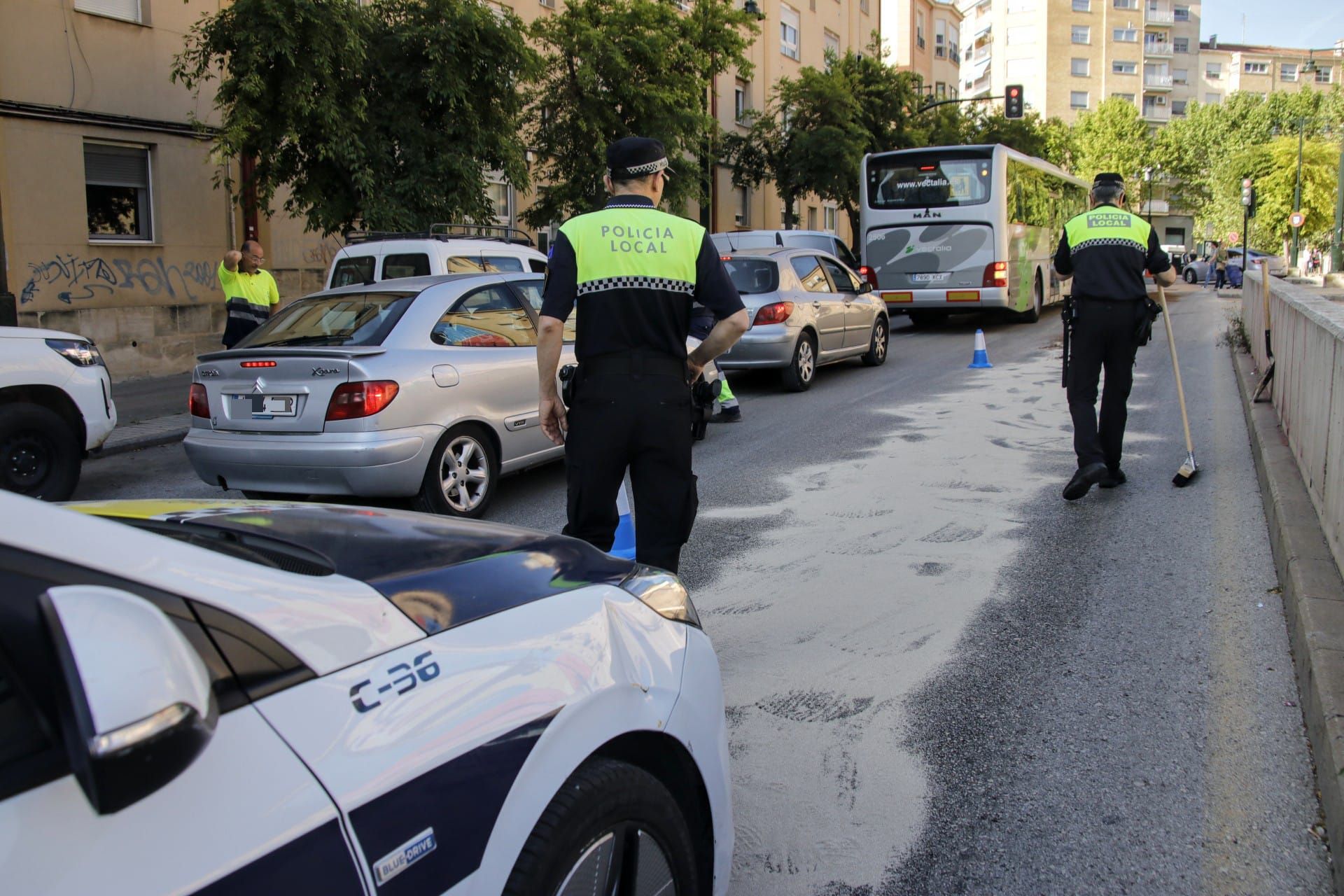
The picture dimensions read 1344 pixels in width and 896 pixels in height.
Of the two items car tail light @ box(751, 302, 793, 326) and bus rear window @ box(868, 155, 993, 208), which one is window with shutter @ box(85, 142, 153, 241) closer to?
car tail light @ box(751, 302, 793, 326)

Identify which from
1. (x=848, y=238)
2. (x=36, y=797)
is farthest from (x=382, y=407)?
(x=848, y=238)

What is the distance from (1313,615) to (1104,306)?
313 centimetres

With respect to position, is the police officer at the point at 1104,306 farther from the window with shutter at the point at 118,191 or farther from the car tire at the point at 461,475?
the window with shutter at the point at 118,191

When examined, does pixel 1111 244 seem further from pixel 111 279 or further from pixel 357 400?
pixel 111 279

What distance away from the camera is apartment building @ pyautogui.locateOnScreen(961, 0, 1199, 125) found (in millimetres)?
86062

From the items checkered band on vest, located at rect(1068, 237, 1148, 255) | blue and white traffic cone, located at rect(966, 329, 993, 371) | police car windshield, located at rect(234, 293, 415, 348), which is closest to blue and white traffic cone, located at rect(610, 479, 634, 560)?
police car windshield, located at rect(234, 293, 415, 348)

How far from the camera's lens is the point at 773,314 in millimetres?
12438

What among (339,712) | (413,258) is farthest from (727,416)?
(339,712)

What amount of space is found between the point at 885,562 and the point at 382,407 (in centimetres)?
299

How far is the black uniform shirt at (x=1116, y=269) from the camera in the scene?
6.89 meters

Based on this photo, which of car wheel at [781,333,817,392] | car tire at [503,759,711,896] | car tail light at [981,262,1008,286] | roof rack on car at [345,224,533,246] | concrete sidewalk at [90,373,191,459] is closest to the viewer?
car tire at [503,759,711,896]

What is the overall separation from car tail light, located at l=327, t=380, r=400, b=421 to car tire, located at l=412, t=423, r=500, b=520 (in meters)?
0.50

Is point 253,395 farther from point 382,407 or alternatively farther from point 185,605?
point 185,605

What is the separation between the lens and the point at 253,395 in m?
6.61
